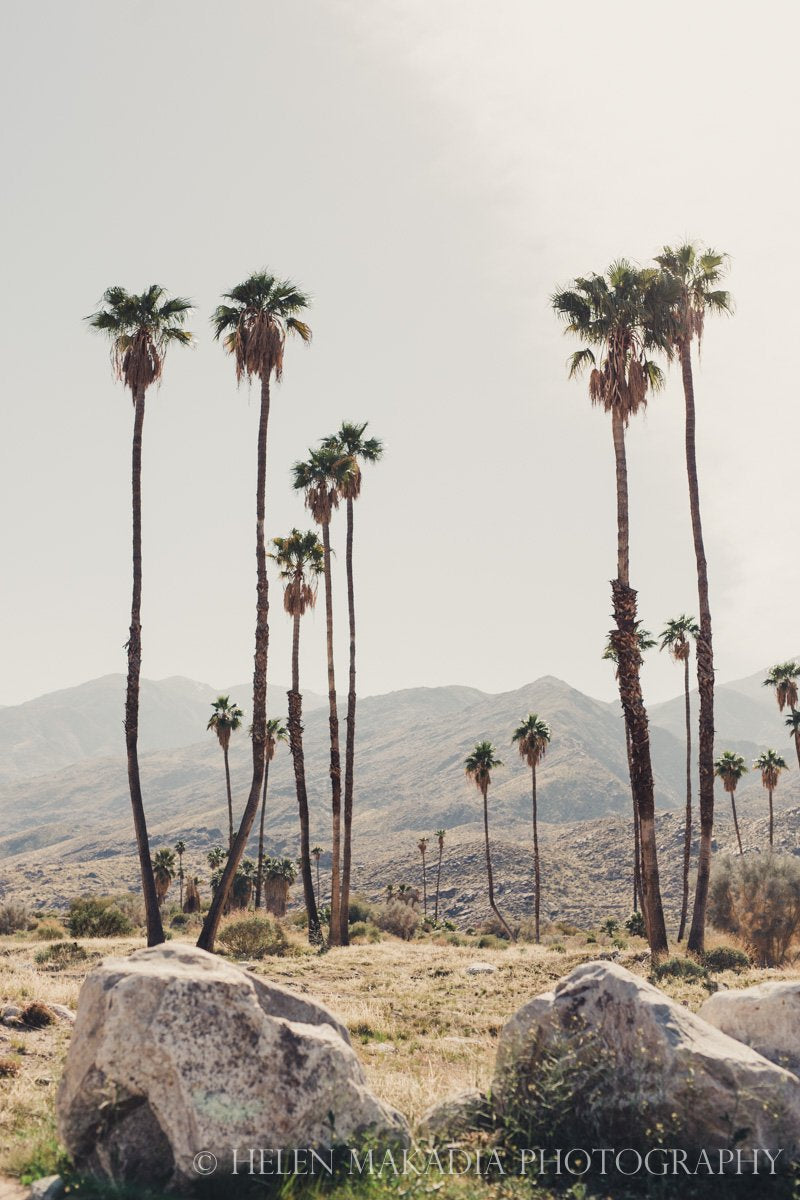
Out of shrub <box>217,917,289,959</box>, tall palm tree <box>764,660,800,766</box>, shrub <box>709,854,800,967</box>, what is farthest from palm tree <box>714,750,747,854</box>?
shrub <box>217,917,289,959</box>

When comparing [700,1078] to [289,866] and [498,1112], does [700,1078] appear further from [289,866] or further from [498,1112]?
[289,866]

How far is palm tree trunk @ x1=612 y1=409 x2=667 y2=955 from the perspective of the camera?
23859mm

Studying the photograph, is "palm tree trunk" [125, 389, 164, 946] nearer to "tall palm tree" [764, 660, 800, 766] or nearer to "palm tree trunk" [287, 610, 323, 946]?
"palm tree trunk" [287, 610, 323, 946]

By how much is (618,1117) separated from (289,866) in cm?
6381

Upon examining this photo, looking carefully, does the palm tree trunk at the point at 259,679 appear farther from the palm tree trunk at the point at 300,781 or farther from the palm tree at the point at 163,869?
the palm tree at the point at 163,869

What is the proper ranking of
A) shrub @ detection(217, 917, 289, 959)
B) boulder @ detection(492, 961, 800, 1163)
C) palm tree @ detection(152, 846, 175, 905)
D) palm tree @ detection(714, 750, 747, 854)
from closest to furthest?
boulder @ detection(492, 961, 800, 1163), shrub @ detection(217, 917, 289, 959), palm tree @ detection(714, 750, 747, 854), palm tree @ detection(152, 846, 175, 905)

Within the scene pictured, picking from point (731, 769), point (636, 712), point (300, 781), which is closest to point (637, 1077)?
point (636, 712)

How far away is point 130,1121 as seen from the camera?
702 centimetres

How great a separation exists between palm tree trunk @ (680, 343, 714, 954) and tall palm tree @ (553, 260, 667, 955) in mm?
1114

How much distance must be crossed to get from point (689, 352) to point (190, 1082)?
26.6m

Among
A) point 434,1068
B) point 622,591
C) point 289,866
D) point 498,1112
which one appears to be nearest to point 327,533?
point 622,591

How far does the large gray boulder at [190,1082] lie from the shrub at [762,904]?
26.5 meters

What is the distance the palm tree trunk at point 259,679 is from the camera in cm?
2469

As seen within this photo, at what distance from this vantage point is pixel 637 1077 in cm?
782
